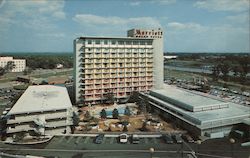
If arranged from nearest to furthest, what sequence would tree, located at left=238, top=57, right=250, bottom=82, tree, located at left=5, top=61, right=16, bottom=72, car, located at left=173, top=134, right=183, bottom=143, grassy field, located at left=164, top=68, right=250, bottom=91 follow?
car, located at left=173, top=134, right=183, bottom=143 < grassy field, located at left=164, top=68, right=250, bottom=91 < tree, located at left=238, top=57, right=250, bottom=82 < tree, located at left=5, top=61, right=16, bottom=72

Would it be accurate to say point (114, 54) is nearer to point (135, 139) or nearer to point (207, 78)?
point (135, 139)

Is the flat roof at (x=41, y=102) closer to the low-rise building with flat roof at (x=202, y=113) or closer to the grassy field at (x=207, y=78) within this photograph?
the low-rise building with flat roof at (x=202, y=113)

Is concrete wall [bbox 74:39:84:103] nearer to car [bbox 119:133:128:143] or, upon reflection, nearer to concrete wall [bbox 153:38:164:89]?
concrete wall [bbox 153:38:164:89]

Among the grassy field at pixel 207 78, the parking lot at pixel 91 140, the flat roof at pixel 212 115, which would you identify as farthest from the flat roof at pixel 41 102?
the grassy field at pixel 207 78

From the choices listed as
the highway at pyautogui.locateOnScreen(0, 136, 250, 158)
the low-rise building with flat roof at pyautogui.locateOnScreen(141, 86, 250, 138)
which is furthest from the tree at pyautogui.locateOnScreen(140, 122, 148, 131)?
the low-rise building with flat roof at pyautogui.locateOnScreen(141, 86, 250, 138)

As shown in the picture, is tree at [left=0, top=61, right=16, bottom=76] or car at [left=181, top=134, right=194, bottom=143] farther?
tree at [left=0, top=61, right=16, bottom=76]

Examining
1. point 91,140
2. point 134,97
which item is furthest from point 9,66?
point 91,140

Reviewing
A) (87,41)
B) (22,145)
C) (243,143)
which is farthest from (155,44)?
(22,145)
